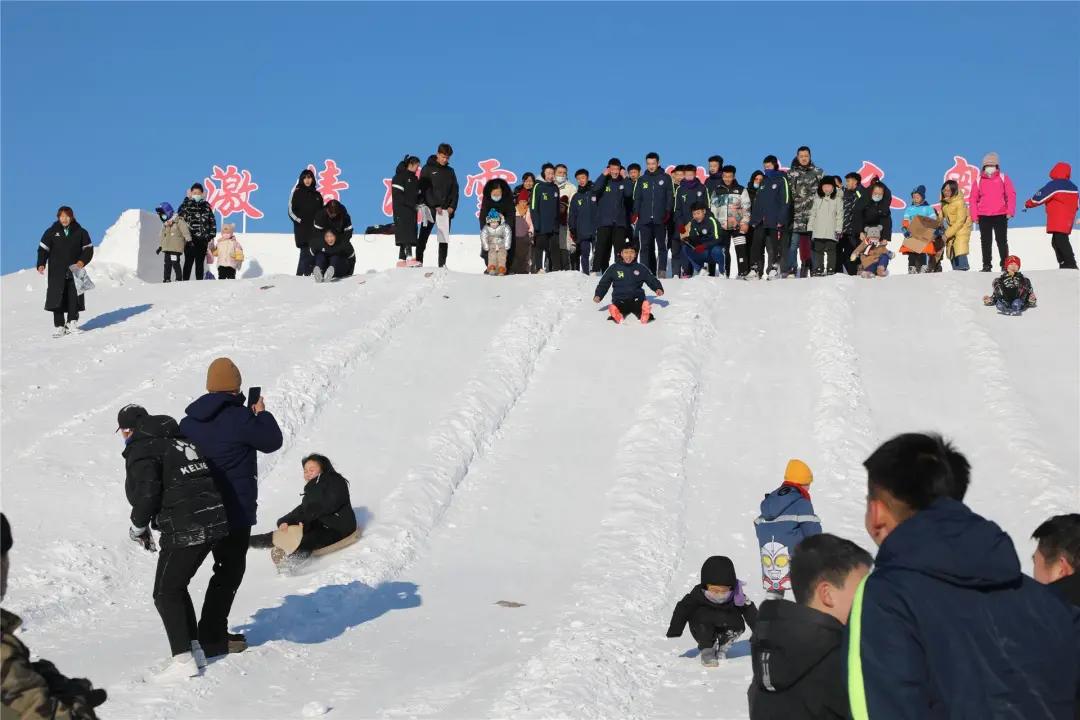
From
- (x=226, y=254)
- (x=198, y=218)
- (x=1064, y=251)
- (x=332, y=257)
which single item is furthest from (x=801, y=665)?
(x=226, y=254)

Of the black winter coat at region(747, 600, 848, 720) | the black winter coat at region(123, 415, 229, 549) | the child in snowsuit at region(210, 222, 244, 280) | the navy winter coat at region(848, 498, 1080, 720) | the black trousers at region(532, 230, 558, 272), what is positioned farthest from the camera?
the child in snowsuit at region(210, 222, 244, 280)

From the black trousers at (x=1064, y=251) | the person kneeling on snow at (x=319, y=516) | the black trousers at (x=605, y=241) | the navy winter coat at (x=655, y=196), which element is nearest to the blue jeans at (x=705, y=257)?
the navy winter coat at (x=655, y=196)

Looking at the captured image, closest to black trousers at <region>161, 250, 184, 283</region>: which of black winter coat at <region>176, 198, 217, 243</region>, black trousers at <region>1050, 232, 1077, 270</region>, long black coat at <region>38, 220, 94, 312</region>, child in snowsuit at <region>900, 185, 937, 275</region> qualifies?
black winter coat at <region>176, 198, 217, 243</region>

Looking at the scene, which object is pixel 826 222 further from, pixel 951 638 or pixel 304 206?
pixel 951 638

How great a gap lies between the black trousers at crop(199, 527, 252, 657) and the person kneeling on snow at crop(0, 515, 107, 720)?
385 centimetres

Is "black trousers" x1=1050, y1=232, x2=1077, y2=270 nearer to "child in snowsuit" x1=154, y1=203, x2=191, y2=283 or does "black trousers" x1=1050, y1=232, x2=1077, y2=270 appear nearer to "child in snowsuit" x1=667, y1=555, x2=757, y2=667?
"child in snowsuit" x1=667, y1=555, x2=757, y2=667

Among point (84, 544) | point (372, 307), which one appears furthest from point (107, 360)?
point (84, 544)

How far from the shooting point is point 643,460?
39.2 ft

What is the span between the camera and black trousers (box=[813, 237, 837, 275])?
18.7 metres

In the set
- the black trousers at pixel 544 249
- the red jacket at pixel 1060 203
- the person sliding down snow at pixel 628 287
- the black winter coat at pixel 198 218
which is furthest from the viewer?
the black winter coat at pixel 198 218

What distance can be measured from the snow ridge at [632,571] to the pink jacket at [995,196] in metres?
4.79

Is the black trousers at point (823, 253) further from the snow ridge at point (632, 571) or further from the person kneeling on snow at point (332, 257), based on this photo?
the person kneeling on snow at point (332, 257)

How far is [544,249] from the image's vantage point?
802 inches

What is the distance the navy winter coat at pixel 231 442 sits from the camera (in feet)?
23.1
